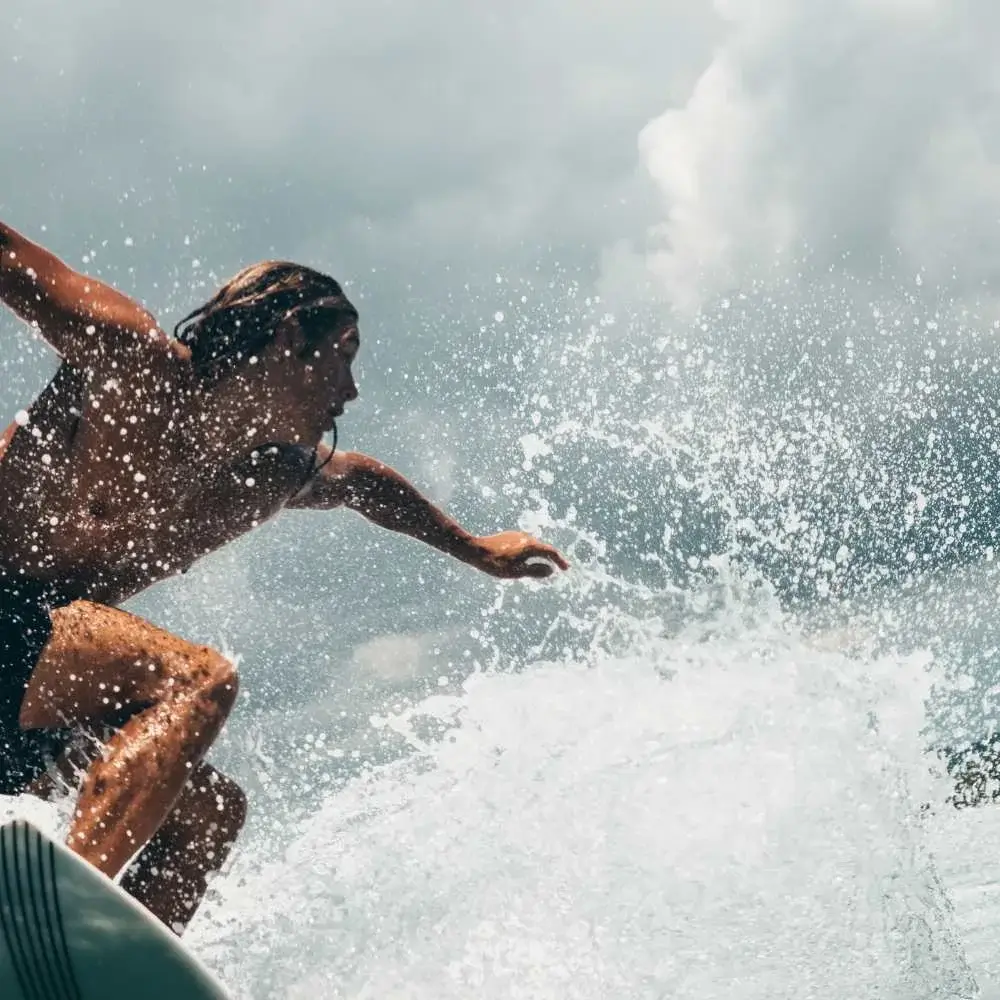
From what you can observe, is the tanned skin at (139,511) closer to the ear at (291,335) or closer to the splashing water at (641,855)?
the ear at (291,335)

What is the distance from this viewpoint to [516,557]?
4.46 metres

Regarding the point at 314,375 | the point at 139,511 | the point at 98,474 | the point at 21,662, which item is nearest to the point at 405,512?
the point at 314,375

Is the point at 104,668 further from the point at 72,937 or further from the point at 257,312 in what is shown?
the point at 257,312

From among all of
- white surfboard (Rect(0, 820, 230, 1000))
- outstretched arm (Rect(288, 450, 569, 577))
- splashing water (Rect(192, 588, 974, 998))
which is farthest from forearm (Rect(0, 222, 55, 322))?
splashing water (Rect(192, 588, 974, 998))

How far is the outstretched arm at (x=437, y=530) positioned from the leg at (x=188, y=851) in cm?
142

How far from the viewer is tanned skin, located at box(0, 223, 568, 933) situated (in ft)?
8.28

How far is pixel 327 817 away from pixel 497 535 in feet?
10.1

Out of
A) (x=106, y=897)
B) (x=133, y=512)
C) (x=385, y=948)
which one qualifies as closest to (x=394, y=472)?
(x=133, y=512)

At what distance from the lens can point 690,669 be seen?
21.1ft

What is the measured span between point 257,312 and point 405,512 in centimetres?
150

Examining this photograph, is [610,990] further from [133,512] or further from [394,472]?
[133,512]

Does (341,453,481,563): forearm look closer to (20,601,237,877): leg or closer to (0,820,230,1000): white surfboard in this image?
(20,601,237,877): leg

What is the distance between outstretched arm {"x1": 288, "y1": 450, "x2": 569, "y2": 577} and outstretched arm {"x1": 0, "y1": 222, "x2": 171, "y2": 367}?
155 cm

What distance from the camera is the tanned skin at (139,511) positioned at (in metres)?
2.52
